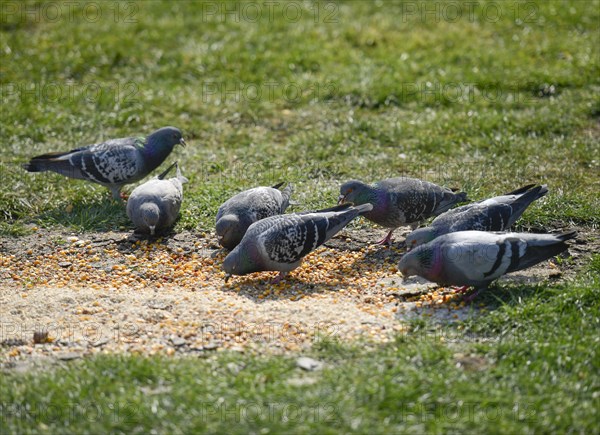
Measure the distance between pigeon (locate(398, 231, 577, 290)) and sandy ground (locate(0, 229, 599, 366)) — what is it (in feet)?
0.85

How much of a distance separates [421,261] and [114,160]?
13.0 ft

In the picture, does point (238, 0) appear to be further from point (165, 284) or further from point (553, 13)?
point (165, 284)

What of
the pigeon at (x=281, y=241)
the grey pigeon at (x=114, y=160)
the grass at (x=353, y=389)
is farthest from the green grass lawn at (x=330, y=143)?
the pigeon at (x=281, y=241)

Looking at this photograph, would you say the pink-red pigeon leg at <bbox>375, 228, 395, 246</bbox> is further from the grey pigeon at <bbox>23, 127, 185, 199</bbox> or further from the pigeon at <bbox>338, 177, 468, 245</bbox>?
the grey pigeon at <bbox>23, 127, 185, 199</bbox>

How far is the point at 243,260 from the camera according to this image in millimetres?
6688

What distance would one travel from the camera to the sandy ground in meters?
5.70

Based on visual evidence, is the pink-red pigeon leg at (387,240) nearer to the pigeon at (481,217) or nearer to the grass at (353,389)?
the pigeon at (481,217)

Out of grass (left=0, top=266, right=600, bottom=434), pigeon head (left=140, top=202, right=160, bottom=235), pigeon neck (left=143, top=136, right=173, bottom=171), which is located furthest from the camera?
pigeon neck (left=143, top=136, right=173, bottom=171)

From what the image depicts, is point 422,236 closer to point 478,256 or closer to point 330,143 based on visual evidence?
point 478,256

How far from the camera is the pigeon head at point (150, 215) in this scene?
24.7ft

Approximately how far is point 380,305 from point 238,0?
9027mm

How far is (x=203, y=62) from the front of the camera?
39.0 ft

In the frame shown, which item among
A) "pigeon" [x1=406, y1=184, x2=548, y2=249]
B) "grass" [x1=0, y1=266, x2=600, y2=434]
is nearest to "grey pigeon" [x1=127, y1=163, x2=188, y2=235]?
"grass" [x1=0, y1=266, x2=600, y2=434]

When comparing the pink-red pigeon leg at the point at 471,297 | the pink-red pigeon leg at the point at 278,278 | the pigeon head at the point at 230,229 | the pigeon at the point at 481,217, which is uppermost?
the pigeon at the point at 481,217
